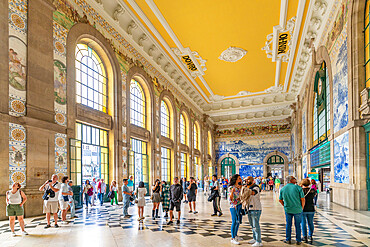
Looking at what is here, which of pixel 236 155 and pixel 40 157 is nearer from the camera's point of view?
pixel 40 157

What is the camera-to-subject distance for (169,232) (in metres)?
6.91

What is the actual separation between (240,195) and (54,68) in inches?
316

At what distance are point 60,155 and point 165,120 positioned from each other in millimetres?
12087

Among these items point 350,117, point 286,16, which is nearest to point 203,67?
point 286,16

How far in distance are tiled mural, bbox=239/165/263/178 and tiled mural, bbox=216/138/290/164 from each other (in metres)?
0.61

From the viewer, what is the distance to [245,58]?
62.4 feet

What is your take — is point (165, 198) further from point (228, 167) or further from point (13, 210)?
point (228, 167)

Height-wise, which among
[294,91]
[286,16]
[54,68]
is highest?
[286,16]

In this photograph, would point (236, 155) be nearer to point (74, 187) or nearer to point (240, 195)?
point (74, 187)

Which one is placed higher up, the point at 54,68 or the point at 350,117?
the point at 54,68

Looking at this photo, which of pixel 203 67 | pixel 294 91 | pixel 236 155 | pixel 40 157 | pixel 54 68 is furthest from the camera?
pixel 236 155

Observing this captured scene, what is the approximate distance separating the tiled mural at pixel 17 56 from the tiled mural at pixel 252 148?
28.7m

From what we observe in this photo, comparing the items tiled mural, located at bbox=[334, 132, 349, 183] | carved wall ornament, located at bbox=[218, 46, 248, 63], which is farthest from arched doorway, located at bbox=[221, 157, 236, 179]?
tiled mural, located at bbox=[334, 132, 349, 183]

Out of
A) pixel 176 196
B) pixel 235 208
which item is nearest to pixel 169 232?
pixel 176 196
